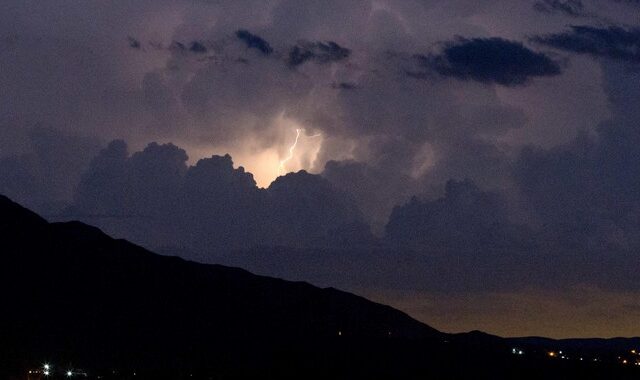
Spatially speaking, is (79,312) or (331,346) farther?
(79,312)

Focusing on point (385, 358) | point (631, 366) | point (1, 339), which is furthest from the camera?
point (631, 366)

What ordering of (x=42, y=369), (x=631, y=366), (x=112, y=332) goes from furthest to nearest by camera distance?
(x=112, y=332)
(x=631, y=366)
(x=42, y=369)

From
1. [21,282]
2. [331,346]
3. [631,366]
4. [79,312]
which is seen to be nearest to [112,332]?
[79,312]

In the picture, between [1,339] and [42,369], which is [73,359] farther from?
[42,369]

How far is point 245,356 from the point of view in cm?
17862

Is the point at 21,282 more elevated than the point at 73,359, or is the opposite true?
the point at 21,282

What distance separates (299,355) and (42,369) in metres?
40.2

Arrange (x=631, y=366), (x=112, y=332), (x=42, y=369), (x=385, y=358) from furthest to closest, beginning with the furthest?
1. (x=112, y=332)
2. (x=631, y=366)
3. (x=385, y=358)
4. (x=42, y=369)

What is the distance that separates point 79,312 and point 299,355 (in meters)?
53.9

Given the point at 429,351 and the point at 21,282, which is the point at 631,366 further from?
the point at 21,282

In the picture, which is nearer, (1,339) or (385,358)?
(1,339)

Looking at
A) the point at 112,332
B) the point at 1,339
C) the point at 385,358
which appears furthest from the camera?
the point at 112,332

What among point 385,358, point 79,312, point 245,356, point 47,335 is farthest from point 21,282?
point 385,358

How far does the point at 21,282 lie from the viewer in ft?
655
